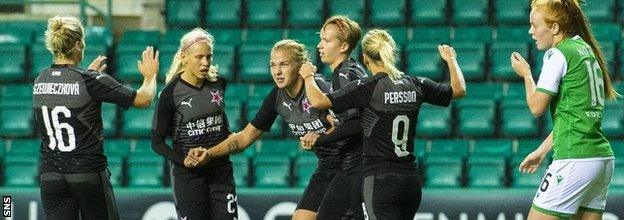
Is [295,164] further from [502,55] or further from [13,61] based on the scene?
[13,61]

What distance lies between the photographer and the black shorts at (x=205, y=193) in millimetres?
7070

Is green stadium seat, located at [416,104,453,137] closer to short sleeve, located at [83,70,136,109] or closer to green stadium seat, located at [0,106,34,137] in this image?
green stadium seat, located at [0,106,34,137]

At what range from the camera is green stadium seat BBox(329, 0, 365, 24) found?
1262 centimetres

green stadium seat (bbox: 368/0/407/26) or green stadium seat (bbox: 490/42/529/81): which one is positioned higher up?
green stadium seat (bbox: 368/0/407/26)

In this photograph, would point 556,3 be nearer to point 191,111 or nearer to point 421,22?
point 191,111

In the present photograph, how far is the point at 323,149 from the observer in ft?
23.1

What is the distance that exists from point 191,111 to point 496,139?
16.1 ft

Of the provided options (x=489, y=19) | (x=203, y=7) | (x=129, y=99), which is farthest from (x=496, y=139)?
(x=129, y=99)

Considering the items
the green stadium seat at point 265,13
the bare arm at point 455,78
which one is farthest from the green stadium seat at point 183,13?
the bare arm at point 455,78

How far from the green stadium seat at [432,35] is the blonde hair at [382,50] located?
19.2 feet

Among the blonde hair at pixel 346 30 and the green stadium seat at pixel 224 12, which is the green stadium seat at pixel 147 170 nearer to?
the green stadium seat at pixel 224 12

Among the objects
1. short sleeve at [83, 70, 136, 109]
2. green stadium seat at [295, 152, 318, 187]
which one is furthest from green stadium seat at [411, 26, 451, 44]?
short sleeve at [83, 70, 136, 109]

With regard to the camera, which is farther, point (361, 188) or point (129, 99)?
point (129, 99)

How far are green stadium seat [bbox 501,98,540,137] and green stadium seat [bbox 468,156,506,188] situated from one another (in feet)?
2.37
